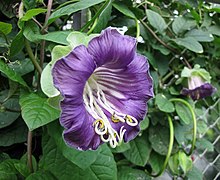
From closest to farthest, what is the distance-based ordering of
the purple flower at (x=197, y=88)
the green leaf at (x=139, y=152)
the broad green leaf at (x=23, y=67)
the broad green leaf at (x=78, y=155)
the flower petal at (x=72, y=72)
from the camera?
the flower petal at (x=72, y=72)
the broad green leaf at (x=78, y=155)
the broad green leaf at (x=23, y=67)
the green leaf at (x=139, y=152)
the purple flower at (x=197, y=88)

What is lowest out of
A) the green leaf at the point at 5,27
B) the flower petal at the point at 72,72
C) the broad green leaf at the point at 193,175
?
the broad green leaf at the point at 193,175

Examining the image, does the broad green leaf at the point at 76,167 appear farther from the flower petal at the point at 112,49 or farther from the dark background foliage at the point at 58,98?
the flower petal at the point at 112,49

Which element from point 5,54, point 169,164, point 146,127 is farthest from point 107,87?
point 169,164

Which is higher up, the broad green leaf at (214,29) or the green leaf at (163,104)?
the broad green leaf at (214,29)

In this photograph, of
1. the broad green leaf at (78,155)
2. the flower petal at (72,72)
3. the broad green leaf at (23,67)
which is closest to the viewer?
the flower petal at (72,72)

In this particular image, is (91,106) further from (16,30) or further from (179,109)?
(179,109)

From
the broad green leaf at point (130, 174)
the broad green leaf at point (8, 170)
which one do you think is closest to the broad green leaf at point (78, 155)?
the broad green leaf at point (8, 170)

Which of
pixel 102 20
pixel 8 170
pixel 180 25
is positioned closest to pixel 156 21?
pixel 180 25

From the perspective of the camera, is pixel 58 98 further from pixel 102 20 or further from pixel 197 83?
pixel 197 83
